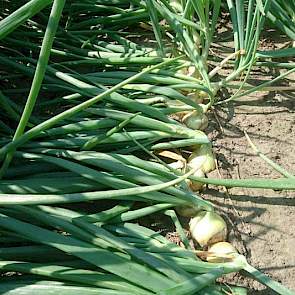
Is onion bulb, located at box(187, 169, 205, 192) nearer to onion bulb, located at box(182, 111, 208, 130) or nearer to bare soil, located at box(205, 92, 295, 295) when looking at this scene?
bare soil, located at box(205, 92, 295, 295)

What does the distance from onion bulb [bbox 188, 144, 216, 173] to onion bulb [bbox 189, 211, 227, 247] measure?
0.16 m

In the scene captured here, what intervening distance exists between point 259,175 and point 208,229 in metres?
0.26

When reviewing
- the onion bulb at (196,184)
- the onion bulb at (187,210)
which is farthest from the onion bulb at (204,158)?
the onion bulb at (187,210)

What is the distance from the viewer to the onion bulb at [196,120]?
1.69 m

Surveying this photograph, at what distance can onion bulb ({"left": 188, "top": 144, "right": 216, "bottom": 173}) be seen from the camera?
1611 mm

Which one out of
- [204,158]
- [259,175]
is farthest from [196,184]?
[259,175]

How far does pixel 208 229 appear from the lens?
1.47m

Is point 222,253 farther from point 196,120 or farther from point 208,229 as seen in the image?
point 196,120

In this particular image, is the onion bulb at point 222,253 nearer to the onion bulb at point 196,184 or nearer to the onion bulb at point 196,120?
the onion bulb at point 196,184

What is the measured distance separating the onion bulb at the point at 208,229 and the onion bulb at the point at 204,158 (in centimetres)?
16

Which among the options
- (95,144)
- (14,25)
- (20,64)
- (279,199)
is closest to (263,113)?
(279,199)

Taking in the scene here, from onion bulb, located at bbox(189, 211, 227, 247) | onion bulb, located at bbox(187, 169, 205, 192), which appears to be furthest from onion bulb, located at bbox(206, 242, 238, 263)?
onion bulb, located at bbox(187, 169, 205, 192)

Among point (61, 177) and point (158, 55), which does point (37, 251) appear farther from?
point (158, 55)

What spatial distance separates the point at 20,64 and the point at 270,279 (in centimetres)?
90
